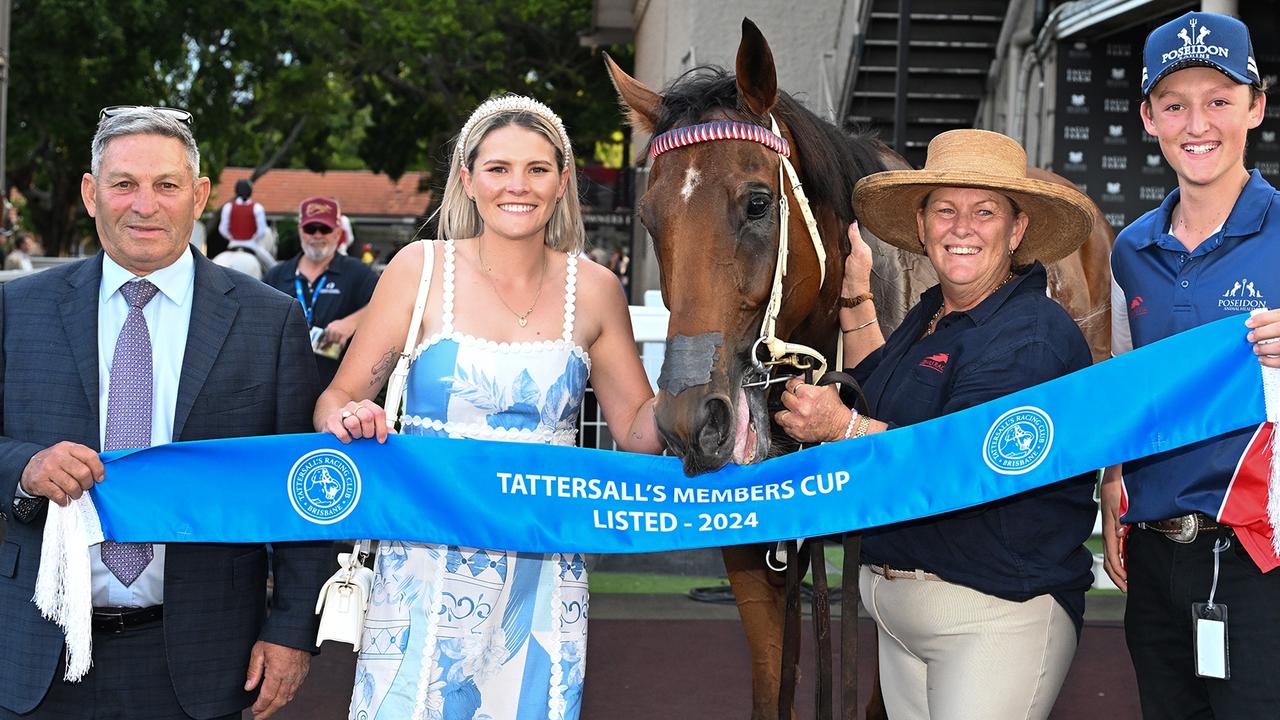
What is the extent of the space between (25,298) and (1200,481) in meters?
2.86

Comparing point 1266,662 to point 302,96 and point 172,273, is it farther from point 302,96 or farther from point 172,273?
point 302,96

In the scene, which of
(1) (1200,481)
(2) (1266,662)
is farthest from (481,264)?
(2) (1266,662)

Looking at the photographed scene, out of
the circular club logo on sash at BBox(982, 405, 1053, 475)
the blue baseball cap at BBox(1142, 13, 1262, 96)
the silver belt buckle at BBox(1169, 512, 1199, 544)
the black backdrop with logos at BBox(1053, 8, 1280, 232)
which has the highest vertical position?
the black backdrop with logos at BBox(1053, 8, 1280, 232)

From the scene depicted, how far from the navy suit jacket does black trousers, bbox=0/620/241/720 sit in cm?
5

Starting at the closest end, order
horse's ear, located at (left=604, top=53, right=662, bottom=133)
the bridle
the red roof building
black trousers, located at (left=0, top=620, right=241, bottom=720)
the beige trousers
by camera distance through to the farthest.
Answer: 1. the beige trousers
2. black trousers, located at (left=0, top=620, right=241, bottom=720)
3. the bridle
4. horse's ear, located at (left=604, top=53, right=662, bottom=133)
5. the red roof building

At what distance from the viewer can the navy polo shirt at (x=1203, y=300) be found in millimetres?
3016

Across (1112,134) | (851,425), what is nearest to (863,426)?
(851,425)

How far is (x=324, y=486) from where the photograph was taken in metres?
3.31

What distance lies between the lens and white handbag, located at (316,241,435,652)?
3.01 m

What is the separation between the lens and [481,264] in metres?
3.30

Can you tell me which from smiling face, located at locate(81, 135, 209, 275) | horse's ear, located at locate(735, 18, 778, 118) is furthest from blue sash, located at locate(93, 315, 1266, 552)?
horse's ear, located at locate(735, 18, 778, 118)

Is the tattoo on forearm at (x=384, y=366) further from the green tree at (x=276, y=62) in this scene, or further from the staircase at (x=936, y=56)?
the green tree at (x=276, y=62)

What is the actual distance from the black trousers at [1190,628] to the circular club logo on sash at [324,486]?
203cm

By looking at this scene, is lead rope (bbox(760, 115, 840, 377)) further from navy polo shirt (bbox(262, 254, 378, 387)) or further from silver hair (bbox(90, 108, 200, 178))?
navy polo shirt (bbox(262, 254, 378, 387))
